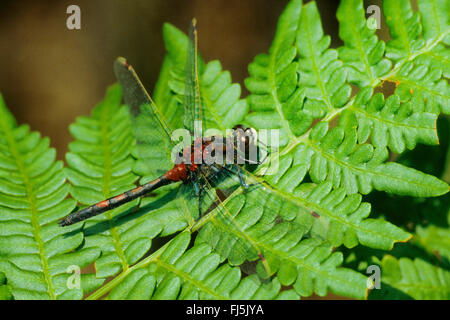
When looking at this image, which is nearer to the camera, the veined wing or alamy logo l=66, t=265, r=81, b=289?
alamy logo l=66, t=265, r=81, b=289

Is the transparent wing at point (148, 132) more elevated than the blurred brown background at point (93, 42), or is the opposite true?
the blurred brown background at point (93, 42)

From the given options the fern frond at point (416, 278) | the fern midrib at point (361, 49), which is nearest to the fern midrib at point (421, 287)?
the fern frond at point (416, 278)

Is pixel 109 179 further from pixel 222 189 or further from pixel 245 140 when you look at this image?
pixel 245 140

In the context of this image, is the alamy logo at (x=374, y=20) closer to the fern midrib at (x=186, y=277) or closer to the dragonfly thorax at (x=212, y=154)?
the dragonfly thorax at (x=212, y=154)

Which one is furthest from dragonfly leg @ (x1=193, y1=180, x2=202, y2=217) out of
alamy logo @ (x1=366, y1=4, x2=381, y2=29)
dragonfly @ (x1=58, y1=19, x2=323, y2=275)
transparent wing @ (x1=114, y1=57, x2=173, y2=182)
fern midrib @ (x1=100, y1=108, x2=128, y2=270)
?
alamy logo @ (x1=366, y1=4, x2=381, y2=29)

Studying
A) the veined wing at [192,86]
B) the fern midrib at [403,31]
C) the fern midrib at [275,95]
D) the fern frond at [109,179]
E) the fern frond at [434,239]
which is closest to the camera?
the fern frond at [109,179]

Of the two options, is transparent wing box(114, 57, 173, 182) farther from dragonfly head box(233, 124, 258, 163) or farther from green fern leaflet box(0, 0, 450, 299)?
dragonfly head box(233, 124, 258, 163)
